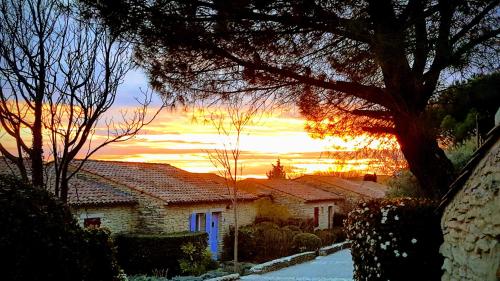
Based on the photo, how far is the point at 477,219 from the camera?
15.1 feet

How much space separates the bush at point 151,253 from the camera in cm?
1850

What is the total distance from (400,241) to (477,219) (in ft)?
10.3

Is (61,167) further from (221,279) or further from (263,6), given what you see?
(221,279)

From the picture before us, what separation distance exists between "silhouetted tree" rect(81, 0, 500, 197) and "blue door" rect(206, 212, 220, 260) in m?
15.5

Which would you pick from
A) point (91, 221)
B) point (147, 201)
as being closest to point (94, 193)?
point (91, 221)

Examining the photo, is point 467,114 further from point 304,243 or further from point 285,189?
point 285,189

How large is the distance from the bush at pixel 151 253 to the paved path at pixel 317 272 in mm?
2769

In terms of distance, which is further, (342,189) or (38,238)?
(342,189)

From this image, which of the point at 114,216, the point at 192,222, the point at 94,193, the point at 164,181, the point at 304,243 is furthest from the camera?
the point at 304,243

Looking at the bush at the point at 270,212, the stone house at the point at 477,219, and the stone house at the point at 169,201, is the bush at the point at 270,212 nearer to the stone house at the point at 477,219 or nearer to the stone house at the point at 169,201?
the stone house at the point at 169,201

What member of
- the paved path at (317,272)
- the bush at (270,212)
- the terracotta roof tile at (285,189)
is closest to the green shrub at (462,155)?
the paved path at (317,272)

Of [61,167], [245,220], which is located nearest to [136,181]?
[245,220]

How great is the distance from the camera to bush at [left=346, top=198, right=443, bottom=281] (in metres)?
7.38

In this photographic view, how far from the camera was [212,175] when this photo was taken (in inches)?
1186
